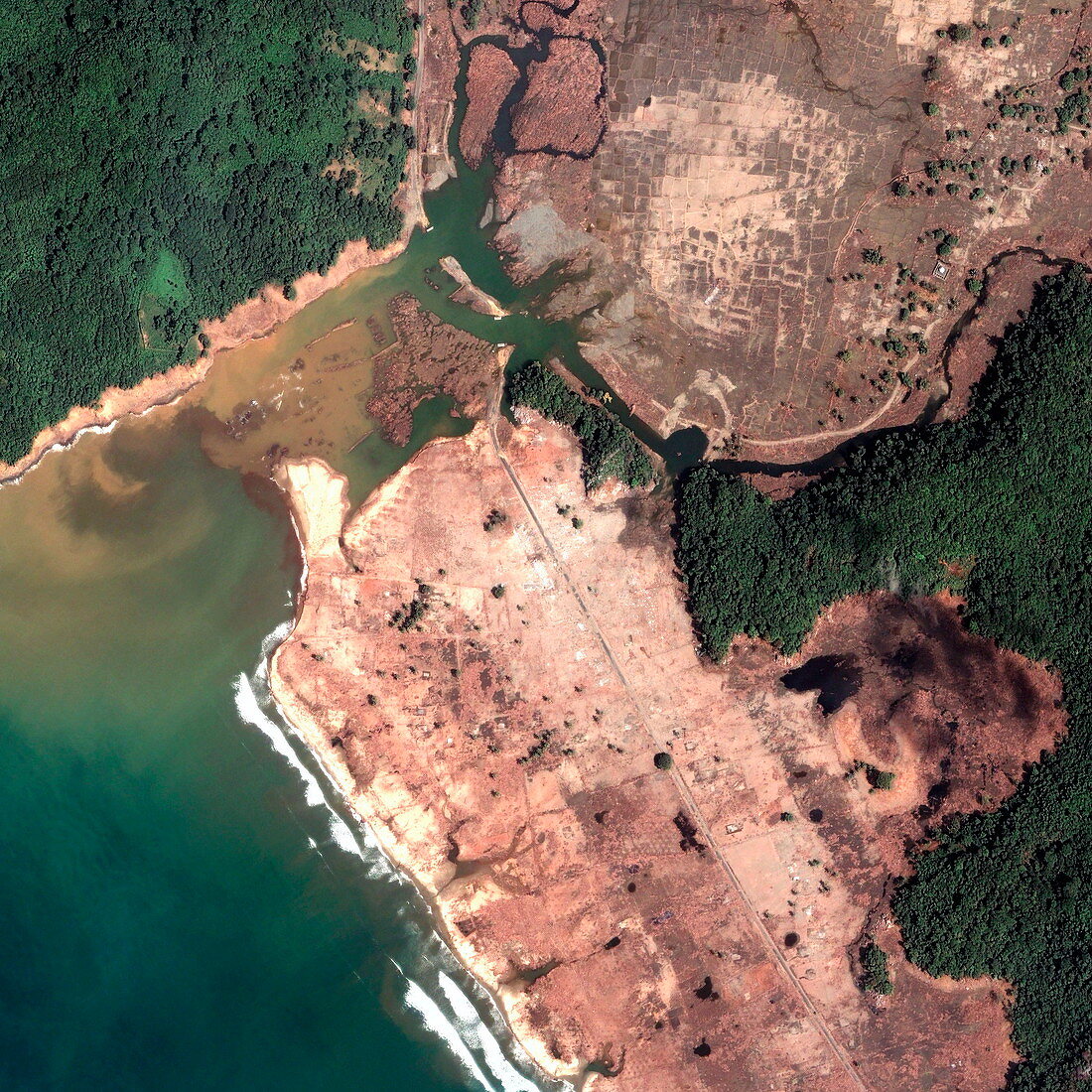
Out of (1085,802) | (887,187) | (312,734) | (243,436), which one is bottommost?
(1085,802)

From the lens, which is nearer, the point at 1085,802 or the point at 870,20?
the point at 1085,802

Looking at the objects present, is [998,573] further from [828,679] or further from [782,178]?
[782,178]

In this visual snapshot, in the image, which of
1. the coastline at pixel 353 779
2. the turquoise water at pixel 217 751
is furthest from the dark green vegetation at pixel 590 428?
the coastline at pixel 353 779

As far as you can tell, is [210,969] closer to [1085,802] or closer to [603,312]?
[603,312]

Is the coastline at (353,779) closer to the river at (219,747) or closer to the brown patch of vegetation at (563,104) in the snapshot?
the river at (219,747)

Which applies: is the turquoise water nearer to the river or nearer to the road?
the river

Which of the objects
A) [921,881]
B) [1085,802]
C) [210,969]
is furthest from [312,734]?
[1085,802]
